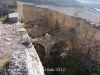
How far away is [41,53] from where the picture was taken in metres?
13.3

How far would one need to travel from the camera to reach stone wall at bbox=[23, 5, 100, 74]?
1170cm

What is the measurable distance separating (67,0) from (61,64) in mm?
29836

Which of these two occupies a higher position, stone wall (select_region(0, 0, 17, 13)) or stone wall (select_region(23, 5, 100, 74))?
stone wall (select_region(0, 0, 17, 13))

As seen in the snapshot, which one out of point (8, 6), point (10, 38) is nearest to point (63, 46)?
Result: point (8, 6)

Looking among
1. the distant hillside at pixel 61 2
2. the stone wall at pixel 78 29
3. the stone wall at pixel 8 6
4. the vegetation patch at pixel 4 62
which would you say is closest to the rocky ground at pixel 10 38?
the vegetation patch at pixel 4 62

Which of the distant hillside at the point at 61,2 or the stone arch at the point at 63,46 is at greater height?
the distant hillside at the point at 61,2

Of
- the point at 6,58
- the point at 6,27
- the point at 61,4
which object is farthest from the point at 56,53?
the point at 61,4

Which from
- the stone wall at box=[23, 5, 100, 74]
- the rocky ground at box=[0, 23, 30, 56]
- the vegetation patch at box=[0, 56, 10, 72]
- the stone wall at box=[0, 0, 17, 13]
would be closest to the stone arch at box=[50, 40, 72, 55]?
the stone wall at box=[23, 5, 100, 74]

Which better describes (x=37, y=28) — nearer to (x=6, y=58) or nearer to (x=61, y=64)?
(x=61, y=64)

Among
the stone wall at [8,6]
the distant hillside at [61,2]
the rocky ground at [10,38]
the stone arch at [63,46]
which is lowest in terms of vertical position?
the stone arch at [63,46]

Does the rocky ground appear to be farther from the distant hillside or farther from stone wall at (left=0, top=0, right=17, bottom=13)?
the distant hillside

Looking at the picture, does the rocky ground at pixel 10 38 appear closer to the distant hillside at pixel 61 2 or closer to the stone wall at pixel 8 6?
the stone wall at pixel 8 6

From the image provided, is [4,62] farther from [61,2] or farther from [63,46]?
[61,2]

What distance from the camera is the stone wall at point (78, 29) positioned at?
1170 cm
